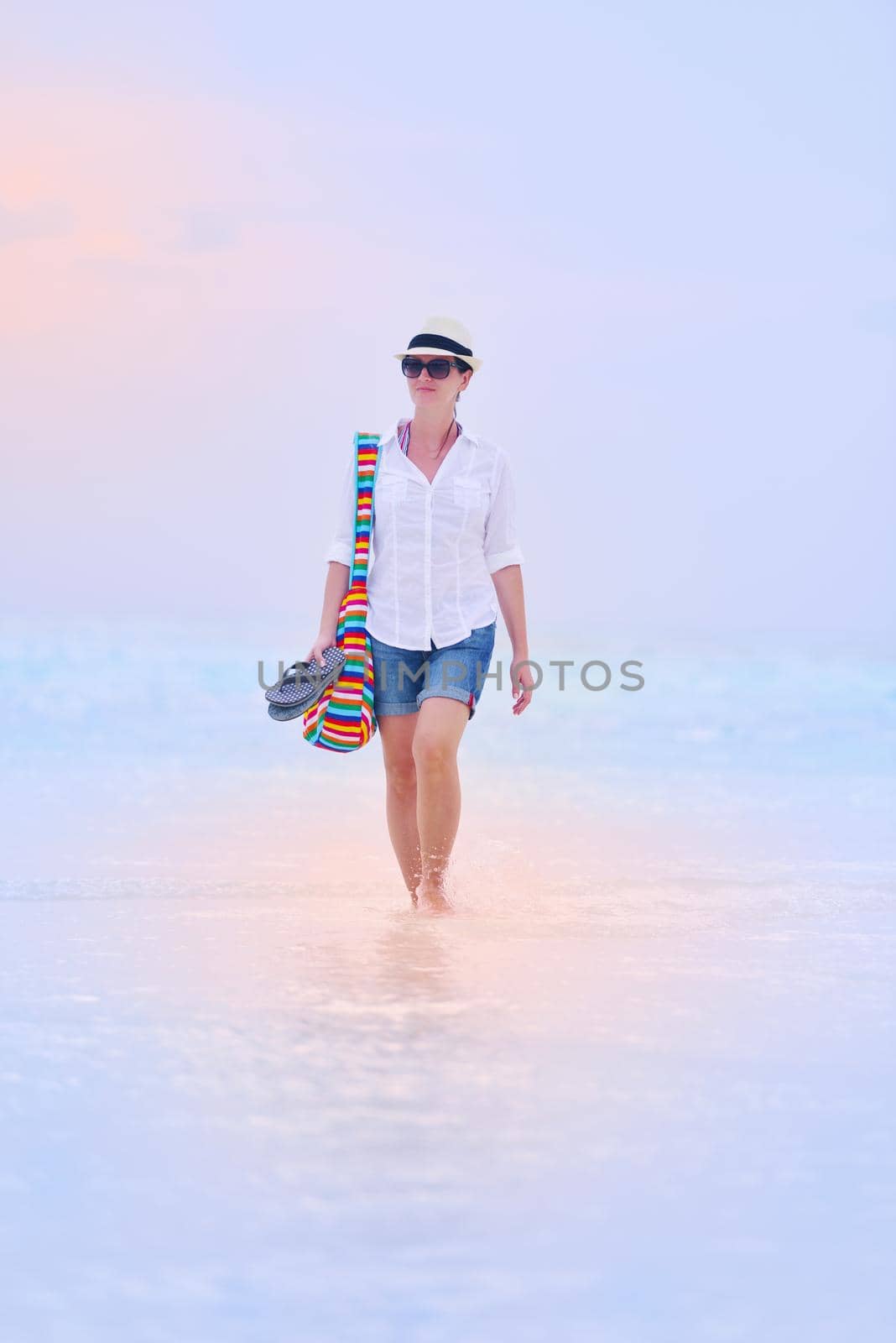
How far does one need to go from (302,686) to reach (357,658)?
0.19 meters

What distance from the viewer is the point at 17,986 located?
3.34 meters

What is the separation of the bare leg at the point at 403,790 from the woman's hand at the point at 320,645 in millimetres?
287

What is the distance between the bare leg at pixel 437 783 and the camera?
14.1 ft

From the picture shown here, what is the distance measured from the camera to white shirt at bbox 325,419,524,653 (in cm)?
439

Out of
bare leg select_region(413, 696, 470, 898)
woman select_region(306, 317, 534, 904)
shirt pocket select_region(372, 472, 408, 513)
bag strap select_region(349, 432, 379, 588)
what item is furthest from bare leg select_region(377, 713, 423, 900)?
shirt pocket select_region(372, 472, 408, 513)

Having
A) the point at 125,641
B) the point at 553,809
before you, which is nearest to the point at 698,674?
the point at 125,641

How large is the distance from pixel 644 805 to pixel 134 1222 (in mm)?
5519

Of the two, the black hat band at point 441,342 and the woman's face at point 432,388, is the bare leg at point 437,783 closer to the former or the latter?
the woman's face at point 432,388

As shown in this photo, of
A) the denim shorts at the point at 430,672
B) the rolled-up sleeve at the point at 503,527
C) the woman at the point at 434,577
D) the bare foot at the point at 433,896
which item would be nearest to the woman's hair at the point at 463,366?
the woman at the point at 434,577

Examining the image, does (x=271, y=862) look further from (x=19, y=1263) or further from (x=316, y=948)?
(x=19, y=1263)

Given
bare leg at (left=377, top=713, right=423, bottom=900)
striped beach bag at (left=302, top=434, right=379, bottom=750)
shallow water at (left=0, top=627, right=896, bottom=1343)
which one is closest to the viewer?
shallow water at (left=0, top=627, right=896, bottom=1343)

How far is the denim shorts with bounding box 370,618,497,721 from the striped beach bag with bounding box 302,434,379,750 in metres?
0.05

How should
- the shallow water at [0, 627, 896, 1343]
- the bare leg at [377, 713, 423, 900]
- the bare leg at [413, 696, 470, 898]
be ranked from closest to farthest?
the shallow water at [0, 627, 896, 1343], the bare leg at [413, 696, 470, 898], the bare leg at [377, 713, 423, 900]

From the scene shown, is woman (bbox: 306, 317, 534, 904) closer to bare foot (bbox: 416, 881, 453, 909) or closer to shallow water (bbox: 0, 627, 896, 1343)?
bare foot (bbox: 416, 881, 453, 909)
